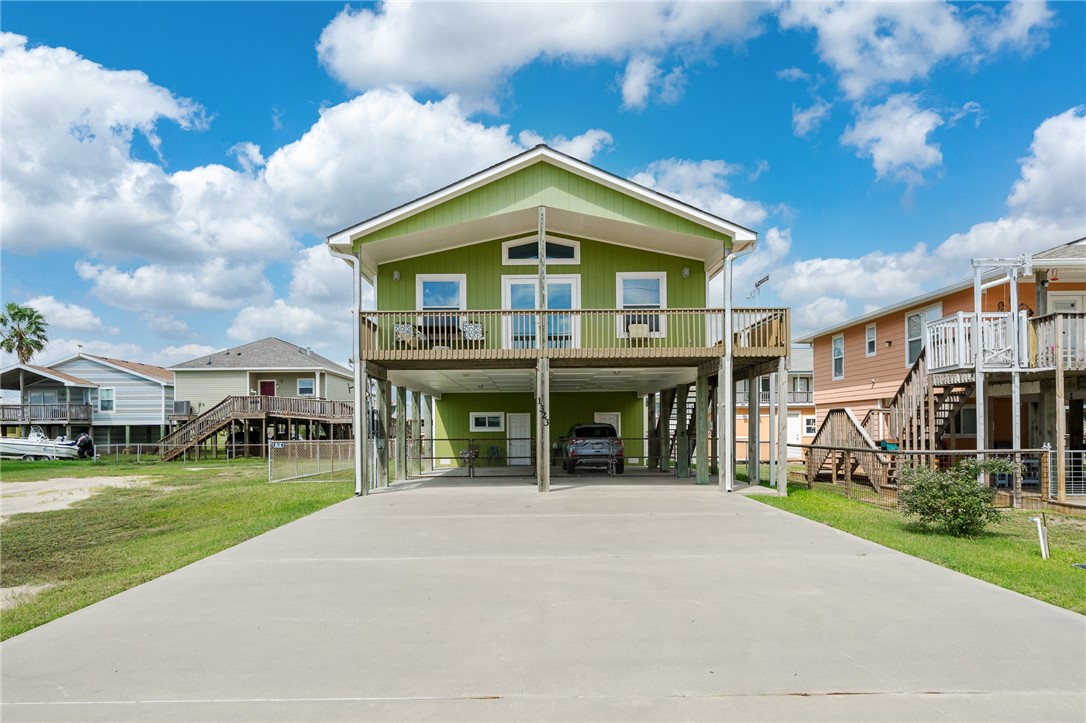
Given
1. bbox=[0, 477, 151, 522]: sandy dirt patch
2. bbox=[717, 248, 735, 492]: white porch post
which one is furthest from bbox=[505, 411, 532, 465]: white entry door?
bbox=[0, 477, 151, 522]: sandy dirt patch

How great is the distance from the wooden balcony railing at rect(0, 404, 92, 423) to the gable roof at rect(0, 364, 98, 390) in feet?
4.69

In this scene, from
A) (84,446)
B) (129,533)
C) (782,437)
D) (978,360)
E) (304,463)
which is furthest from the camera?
(84,446)

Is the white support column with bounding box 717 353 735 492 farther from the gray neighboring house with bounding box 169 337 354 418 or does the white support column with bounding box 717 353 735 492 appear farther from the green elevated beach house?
the gray neighboring house with bounding box 169 337 354 418

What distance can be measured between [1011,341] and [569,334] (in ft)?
33.8

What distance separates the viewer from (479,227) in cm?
1961

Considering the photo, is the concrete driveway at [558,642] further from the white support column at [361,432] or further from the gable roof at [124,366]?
the gable roof at [124,366]

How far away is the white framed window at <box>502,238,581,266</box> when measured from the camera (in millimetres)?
20797

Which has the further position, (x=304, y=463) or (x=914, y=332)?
(x=304, y=463)

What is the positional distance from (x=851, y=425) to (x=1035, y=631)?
1508 centimetres

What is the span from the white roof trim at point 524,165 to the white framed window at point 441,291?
2945 millimetres

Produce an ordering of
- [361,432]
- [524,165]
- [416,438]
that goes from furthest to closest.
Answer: [416,438]
[524,165]
[361,432]

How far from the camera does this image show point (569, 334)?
1984 cm

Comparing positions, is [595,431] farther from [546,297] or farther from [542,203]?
[542,203]

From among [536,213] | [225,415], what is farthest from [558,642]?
[225,415]
